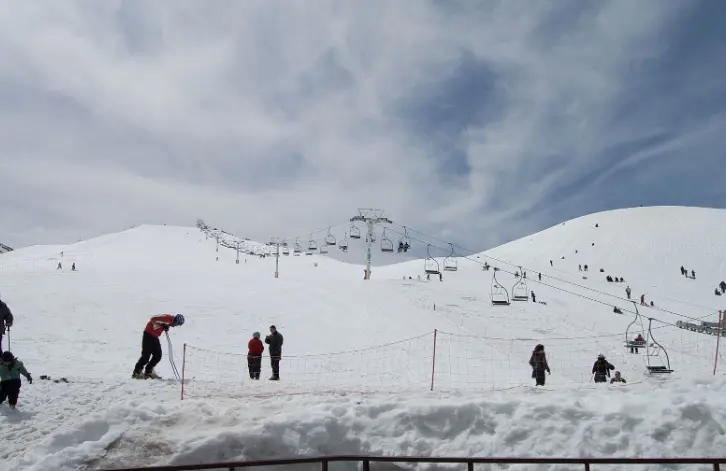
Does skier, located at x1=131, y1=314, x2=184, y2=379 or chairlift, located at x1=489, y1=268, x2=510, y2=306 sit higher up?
chairlift, located at x1=489, y1=268, x2=510, y2=306

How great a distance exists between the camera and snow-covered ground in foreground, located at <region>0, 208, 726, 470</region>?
8.23 meters

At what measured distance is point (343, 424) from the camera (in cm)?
849

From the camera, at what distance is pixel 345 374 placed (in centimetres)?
1744

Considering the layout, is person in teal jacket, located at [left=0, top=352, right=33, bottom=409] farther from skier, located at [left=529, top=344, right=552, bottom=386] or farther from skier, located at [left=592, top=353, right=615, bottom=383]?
skier, located at [left=592, top=353, right=615, bottom=383]

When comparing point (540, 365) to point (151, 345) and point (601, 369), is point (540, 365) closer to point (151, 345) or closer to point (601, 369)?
point (601, 369)

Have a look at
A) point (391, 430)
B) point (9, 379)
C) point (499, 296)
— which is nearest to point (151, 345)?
point (9, 379)

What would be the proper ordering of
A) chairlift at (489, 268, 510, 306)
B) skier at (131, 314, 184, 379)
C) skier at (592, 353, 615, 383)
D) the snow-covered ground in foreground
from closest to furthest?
1. the snow-covered ground in foreground
2. skier at (131, 314, 184, 379)
3. skier at (592, 353, 615, 383)
4. chairlift at (489, 268, 510, 306)

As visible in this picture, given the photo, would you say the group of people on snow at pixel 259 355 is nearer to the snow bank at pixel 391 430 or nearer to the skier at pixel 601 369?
the snow bank at pixel 391 430

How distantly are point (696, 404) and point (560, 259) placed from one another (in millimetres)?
72556

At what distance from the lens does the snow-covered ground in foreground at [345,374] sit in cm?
823

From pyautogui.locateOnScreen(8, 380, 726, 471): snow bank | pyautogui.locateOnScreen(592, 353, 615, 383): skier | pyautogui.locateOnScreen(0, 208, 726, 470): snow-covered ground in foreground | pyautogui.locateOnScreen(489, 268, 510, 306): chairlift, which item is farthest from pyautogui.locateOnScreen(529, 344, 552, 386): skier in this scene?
pyautogui.locateOnScreen(489, 268, 510, 306): chairlift

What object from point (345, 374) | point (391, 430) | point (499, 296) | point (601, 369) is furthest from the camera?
point (499, 296)

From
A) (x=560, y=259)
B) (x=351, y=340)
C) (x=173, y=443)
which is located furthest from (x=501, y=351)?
(x=560, y=259)

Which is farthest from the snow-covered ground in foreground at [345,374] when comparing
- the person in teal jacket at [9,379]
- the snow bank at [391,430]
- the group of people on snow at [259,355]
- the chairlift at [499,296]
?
the chairlift at [499,296]
